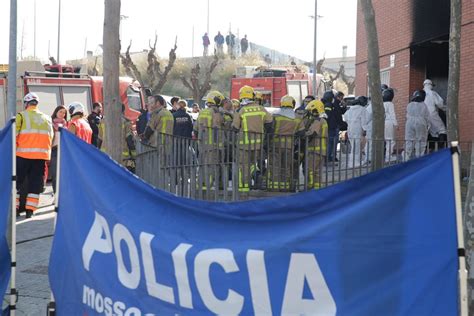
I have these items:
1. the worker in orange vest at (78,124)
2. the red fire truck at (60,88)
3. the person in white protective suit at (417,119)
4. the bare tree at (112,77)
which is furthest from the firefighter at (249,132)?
the red fire truck at (60,88)

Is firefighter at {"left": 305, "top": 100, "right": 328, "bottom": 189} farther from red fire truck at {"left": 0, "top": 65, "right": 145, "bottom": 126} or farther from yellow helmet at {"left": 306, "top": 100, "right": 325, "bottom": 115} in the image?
red fire truck at {"left": 0, "top": 65, "right": 145, "bottom": 126}

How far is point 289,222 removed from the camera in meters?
3.47

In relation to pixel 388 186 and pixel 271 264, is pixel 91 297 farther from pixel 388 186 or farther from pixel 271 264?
pixel 388 186

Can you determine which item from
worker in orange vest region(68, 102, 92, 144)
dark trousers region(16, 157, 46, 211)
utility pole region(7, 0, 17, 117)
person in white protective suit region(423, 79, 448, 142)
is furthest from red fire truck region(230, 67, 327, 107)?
dark trousers region(16, 157, 46, 211)

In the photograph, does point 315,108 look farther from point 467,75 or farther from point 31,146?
point 31,146

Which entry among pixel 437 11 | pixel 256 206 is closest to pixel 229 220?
pixel 256 206

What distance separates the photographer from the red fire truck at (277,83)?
23250mm

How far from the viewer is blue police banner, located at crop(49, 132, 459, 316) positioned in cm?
315

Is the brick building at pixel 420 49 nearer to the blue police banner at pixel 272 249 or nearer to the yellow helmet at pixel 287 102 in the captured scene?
the yellow helmet at pixel 287 102

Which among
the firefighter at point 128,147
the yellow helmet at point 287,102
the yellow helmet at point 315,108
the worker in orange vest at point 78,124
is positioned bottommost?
the firefighter at point 128,147

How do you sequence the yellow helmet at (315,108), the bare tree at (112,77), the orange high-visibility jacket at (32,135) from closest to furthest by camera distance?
the bare tree at (112,77) < the orange high-visibility jacket at (32,135) < the yellow helmet at (315,108)

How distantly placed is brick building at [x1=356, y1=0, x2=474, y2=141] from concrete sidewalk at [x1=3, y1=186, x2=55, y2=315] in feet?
25.9

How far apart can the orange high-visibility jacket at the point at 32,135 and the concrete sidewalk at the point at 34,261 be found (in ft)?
3.39

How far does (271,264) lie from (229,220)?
0.34 meters
